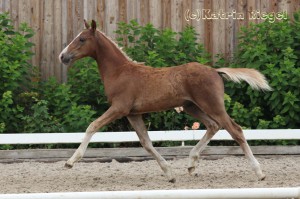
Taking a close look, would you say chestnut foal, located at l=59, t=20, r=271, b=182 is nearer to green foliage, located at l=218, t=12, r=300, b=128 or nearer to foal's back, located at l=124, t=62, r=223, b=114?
foal's back, located at l=124, t=62, r=223, b=114

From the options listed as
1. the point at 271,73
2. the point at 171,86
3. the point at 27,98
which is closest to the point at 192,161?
the point at 171,86

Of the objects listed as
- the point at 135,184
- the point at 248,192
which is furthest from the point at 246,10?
the point at 248,192

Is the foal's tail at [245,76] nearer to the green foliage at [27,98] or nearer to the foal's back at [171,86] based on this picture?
the foal's back at [171,86]

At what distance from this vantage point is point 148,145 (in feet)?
29.1

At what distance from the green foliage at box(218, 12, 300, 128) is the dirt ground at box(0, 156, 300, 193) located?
43.0 inches

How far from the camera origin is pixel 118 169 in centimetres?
986

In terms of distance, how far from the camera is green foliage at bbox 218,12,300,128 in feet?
37.6

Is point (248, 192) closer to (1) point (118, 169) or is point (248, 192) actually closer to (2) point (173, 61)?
(1) point (118, 169)

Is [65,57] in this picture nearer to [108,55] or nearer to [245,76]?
[108,55]

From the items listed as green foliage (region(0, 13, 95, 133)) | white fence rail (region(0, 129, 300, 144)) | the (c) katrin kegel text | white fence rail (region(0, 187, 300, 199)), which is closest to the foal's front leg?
white fence rail (region(0, 129, 300, 144))

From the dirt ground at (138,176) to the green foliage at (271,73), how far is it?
109 cm

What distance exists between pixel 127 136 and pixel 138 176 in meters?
1.37

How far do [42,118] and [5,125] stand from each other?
22.5 inches

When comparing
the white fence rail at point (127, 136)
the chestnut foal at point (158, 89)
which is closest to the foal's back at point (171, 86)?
the chestnut foal at point (158, 89)
